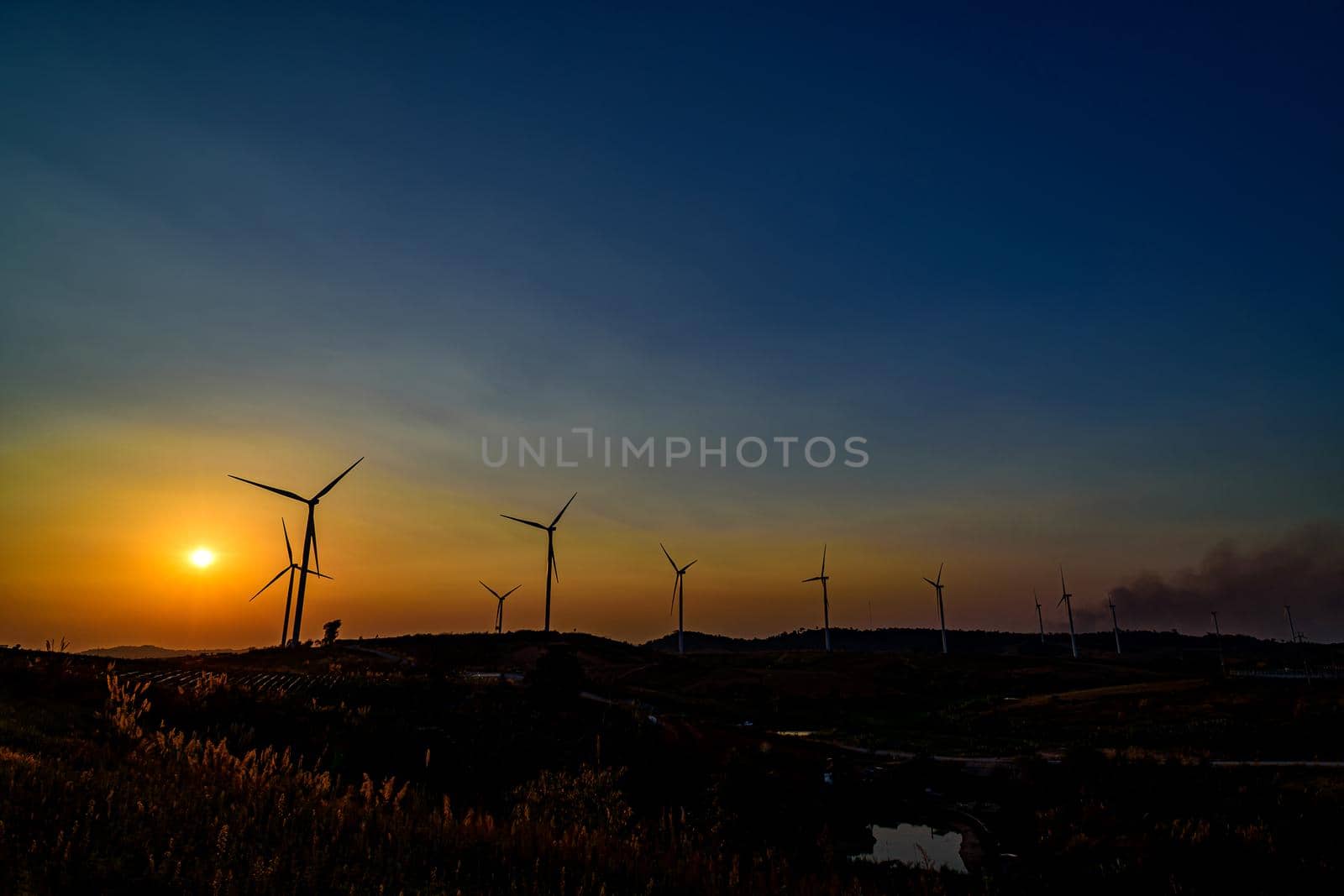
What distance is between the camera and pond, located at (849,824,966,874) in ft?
77.7

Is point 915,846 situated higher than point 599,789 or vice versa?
point 599,789

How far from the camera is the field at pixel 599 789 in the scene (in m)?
11.0

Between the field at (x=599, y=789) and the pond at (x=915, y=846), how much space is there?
302 millimetres

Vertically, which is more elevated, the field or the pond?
the field

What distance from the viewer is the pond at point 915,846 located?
2369 centimetres

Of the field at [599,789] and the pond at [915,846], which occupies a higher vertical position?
the field at [599,789]

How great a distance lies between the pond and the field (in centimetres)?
30

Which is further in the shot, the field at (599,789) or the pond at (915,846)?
the pond at (915,846)

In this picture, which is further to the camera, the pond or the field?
the pond

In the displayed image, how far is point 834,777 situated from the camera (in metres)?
32.5

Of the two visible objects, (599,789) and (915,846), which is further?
(915,846)

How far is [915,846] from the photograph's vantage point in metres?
26.3

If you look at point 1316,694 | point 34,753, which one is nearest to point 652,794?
point 34,753

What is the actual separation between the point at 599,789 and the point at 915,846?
11.1m
